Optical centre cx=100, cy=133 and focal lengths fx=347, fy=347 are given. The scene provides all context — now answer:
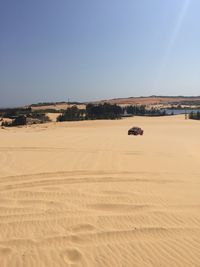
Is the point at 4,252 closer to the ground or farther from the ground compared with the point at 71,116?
farther from the ground

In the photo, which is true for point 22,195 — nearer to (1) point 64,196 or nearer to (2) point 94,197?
(1) point 64,196

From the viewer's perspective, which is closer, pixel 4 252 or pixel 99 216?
pixel 4 252

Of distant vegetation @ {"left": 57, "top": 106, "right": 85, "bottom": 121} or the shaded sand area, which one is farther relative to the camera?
distant vegetation @ {"left": 57, "top": 106, "right": 85, "bottom": 121}

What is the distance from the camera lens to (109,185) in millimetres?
9656

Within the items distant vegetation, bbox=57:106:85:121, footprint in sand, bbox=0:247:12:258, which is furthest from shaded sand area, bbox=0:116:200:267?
distant vegetation, bbox=57:106:85:121

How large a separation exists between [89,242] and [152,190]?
3738 millimetres

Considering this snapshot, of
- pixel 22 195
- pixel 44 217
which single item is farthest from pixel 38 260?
pixel 22 195

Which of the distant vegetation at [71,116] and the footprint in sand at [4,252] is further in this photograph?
the distant vegetation at [71,116]

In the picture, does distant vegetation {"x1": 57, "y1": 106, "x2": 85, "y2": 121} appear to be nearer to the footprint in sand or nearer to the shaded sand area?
the shaded sand area

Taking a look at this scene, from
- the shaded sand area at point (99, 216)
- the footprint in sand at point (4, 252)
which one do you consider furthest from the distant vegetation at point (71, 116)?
the footprint in sand at point (4, 252)

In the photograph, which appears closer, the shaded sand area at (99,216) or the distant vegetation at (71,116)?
the shaded sand area at (99,216)

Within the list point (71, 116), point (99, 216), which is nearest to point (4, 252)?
point (99, 216)

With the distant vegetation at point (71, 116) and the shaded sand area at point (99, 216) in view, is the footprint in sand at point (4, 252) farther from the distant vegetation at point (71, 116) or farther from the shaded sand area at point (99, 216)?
the distant vegetation at point (71, 116)

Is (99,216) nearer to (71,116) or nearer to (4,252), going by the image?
(4,252)
